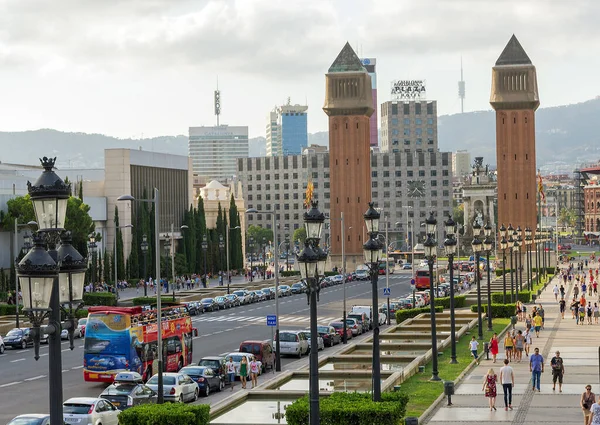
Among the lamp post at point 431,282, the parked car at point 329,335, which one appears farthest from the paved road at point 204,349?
the lamp post at point 431,282

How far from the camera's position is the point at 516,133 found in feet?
488

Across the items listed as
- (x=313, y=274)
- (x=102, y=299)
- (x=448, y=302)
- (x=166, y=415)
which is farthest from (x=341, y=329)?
(x=313, y=274)

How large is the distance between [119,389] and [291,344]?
17161 mm

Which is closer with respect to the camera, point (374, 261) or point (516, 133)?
point (374, 261)

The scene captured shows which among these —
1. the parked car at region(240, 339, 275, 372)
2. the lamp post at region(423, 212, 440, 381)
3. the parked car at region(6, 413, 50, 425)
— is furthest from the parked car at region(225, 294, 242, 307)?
the parked car at region(6, 413, 50, 425)

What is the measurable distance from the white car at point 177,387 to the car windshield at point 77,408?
16.9 ft

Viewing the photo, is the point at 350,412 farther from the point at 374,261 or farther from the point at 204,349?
the point at 204,349

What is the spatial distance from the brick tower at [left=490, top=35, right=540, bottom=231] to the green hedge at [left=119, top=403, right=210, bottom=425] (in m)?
125

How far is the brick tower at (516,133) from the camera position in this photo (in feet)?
485

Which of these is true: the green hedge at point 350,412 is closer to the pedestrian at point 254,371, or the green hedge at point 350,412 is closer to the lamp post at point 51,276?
the lamp post at point 51,276

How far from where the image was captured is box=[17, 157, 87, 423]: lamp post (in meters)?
13.8

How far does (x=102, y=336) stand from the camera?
126ft

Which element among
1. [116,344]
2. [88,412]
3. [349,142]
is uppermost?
[349,142]

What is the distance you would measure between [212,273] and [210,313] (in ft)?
167
